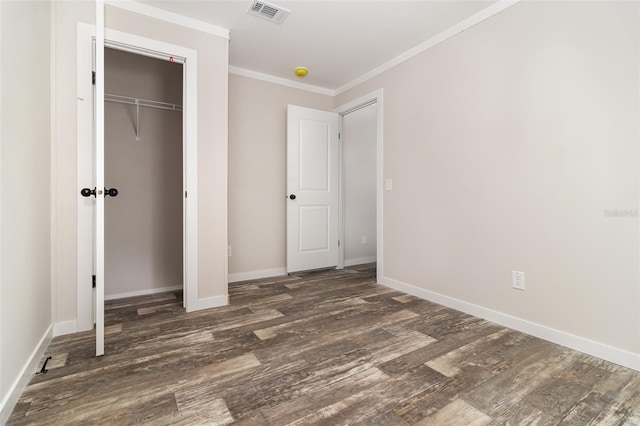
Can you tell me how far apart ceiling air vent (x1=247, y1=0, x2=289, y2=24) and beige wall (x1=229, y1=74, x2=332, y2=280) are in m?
1.10

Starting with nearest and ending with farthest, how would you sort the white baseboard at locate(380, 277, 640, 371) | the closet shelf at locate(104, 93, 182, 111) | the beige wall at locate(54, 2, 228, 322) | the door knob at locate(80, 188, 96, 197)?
the white baseboard at locate(380, 277, 640, 371) < the door knob at locate(80, 188, 96, 197) < the beige wall at locate(54, 2, 228, 322) < the closet shelf at locate(104, 93, 182, 111)

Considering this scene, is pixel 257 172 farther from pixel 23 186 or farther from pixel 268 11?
pixel 23 186

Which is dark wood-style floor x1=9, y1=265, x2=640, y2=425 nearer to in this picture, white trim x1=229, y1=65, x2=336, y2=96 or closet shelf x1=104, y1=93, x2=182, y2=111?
closet shelf x1=104, y1=93, x2=182, y2=111

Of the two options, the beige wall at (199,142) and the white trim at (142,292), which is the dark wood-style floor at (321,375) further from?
the white trim at (142,292)

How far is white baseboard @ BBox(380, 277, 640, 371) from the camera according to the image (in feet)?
5.52

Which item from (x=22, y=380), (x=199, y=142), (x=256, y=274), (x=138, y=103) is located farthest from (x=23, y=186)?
(x=256, y=274)

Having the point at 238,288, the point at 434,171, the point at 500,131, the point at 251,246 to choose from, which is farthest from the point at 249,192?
the point at 500,131

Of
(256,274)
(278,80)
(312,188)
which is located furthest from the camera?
(312,188)

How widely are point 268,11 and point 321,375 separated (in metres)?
2.58

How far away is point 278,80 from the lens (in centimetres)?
371

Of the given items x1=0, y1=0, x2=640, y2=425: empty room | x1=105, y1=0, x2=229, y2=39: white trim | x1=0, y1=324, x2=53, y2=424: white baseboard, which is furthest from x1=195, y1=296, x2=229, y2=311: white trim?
x1=105, y1=0, x2=229, y2=39: white trim

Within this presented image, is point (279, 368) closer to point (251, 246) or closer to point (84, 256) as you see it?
point (84, 256)

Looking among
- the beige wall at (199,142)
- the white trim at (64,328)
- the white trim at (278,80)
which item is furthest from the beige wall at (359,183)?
the white trim at (64,328)

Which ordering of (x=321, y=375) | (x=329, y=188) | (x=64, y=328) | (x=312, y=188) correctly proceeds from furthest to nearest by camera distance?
(x=329, y=188) → (x=312, y=188) → (x=64, y=328) → (x=321, y=375)
